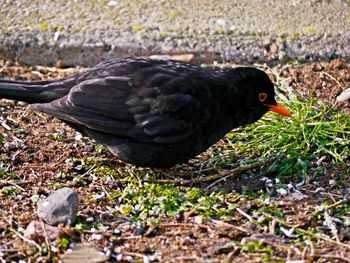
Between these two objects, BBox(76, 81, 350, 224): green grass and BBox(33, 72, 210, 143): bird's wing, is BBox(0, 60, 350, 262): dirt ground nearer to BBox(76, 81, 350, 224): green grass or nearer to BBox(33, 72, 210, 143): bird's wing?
BBox(76, 81, 350, 224): green grass

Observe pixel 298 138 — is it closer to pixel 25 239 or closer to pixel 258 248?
pixel 258 248

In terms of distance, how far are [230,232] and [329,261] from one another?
678 millimetres

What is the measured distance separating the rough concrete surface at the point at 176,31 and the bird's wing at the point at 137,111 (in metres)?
2.16

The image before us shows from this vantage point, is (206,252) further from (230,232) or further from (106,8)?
(106,8)

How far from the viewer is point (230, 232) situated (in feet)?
17.1

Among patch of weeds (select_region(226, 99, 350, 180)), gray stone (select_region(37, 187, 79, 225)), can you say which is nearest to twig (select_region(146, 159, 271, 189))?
patch of weeds (select_region(226, 99, 350, 180))

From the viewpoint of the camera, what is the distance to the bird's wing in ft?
19.5

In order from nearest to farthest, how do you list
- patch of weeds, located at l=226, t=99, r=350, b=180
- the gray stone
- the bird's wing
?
the gray stone < the bird's wing < patch of weeds, located at l=226, t=99, r=350, b=180

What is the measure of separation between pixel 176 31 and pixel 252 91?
220 cm

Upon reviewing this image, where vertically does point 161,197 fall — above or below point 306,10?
below

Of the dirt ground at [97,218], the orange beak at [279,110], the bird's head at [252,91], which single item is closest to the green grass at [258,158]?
the dirt ground at [97,218]

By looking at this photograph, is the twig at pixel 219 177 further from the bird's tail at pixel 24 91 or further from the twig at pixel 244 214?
the bird's tail at pixel 24 91

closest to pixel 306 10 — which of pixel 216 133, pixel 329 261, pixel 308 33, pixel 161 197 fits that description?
pixel 308 33

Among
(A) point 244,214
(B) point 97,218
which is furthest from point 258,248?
(B) point 97,218
